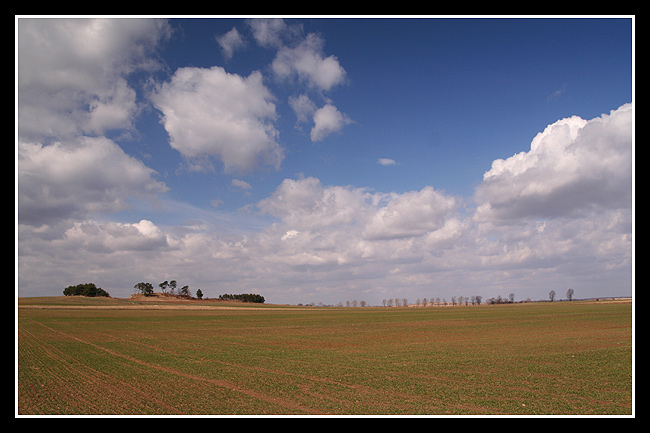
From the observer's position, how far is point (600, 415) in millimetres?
14117

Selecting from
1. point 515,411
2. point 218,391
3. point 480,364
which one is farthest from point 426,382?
point 218,391

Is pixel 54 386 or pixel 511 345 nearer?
pixel 54 386

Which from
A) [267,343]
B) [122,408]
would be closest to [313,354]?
[267,343]

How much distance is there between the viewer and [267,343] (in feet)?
128

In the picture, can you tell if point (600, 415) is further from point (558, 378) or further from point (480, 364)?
point (480, 364)

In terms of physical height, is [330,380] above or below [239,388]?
below

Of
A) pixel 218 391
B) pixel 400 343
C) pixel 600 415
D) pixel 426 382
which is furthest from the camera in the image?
pixel 400 343

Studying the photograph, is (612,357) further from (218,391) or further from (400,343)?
(218,391)

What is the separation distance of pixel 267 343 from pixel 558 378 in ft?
90.2

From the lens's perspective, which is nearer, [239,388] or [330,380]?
[239,388]
